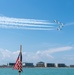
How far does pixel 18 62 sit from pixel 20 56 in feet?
3.34

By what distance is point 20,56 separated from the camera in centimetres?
3941

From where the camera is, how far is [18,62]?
130ft
